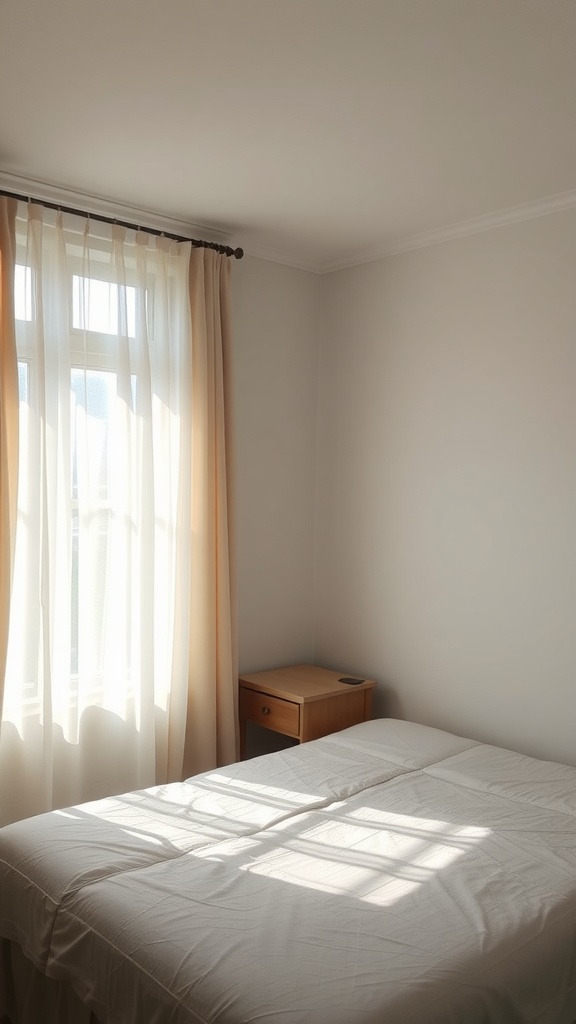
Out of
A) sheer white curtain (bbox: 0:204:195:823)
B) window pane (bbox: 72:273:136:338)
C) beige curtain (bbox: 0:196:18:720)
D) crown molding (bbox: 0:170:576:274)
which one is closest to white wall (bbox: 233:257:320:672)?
crown molding (bbox: 0:170:576:274)

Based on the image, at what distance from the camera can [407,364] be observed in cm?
374

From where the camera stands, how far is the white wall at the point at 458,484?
3.18m

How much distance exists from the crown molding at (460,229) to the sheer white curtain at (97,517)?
0.91 meters

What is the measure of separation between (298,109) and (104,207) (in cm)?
114

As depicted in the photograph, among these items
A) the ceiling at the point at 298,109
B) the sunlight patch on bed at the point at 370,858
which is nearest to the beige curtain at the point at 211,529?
the ceiling at the point at 298,109

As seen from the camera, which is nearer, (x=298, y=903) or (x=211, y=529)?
(x=298, y=903)

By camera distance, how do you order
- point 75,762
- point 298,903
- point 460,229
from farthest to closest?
point 460,229, point 75,762, point 298,903

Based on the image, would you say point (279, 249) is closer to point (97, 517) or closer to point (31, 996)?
point (97, 517)

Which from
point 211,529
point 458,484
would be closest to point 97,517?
point 211,529

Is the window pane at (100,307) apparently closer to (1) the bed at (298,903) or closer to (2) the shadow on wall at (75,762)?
(2) the shadow on wall at (75,762)

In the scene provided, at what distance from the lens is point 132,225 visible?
336cm

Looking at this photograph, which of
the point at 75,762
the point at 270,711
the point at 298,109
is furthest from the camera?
the point at 270,711

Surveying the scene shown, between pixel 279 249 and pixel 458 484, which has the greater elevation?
pixel 279 249

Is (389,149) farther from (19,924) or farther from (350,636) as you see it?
(19,924)
